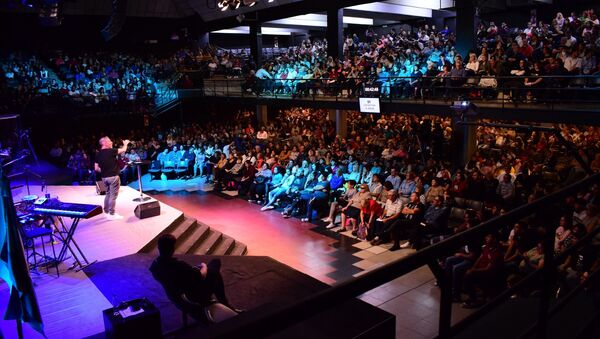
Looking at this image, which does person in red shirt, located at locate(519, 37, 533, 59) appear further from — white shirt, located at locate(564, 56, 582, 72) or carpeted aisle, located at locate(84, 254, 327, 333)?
carpeted aisle, located at locate(84, 254, 327, 333)

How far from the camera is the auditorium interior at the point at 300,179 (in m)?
3.41

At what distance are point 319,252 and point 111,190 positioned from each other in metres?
3.85

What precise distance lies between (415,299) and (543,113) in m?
5.49

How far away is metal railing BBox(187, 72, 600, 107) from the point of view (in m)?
9.57

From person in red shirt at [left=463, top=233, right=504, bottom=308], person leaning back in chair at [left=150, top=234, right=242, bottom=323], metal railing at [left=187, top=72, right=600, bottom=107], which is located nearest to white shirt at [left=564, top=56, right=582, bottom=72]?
metal railing at [left=187, top=72, right=600, bottom=107]

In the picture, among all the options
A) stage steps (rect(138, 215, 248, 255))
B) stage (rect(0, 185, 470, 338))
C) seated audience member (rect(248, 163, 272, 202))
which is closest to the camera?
stage (rect(0, 185, 470, 338))

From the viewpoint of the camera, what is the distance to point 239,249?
8938mm

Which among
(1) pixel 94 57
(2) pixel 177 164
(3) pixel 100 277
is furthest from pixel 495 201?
(1) pixel 94 57

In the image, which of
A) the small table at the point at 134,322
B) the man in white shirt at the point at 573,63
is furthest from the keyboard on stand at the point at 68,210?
the man in white shirt at the point at 573,63

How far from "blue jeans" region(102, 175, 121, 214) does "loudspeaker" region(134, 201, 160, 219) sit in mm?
433

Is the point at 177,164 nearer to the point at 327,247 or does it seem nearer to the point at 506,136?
the point at 327,247

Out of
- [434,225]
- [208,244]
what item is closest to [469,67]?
[434,225]

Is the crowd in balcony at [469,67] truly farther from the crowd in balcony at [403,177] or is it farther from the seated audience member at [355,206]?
the seated audience member at [355,206]

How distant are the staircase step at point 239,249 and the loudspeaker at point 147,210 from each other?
1.58m
